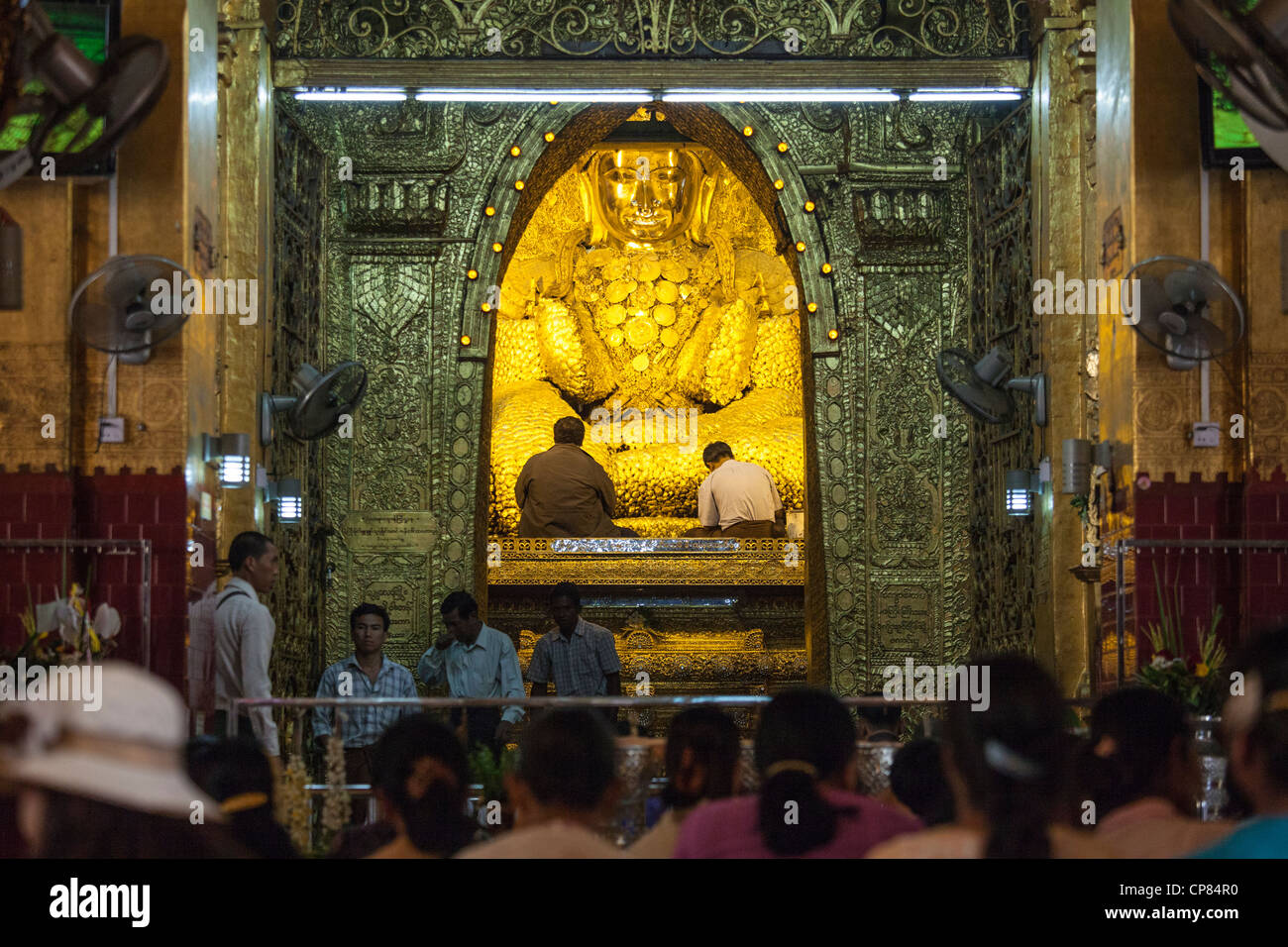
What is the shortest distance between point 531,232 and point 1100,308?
9.76 m

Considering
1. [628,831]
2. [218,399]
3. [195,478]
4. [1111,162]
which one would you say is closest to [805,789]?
[628,831]

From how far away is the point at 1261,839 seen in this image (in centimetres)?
329

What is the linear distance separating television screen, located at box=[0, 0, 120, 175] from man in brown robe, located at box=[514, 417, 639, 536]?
23.6 feet

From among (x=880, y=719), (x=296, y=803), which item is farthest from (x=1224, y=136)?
(x=296, y=803)

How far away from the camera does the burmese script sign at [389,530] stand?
1259cm

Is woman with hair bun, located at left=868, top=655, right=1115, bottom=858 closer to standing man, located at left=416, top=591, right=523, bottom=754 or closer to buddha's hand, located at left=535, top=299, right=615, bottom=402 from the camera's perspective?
standing man, located at left=416, top=591, right=523, bottom=754

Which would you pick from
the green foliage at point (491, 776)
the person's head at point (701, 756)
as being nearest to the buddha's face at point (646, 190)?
the green foliage at point (491, 776)

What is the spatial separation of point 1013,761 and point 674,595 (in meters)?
11.3

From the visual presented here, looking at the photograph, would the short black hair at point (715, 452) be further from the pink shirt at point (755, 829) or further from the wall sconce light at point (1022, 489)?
the pink shirt at point (755, 829)

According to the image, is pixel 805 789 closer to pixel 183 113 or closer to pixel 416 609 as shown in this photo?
pixel 183 113

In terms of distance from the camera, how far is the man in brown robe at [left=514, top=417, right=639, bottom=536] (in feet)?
49.8

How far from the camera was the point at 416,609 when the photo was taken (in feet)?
41.0

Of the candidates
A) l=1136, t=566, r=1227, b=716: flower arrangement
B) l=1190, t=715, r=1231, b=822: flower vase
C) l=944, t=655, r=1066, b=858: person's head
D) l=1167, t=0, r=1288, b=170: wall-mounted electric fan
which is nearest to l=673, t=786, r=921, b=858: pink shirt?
l=944, t=655, r=1066, b=858: person's head

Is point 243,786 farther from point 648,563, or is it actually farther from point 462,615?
point 648,563
